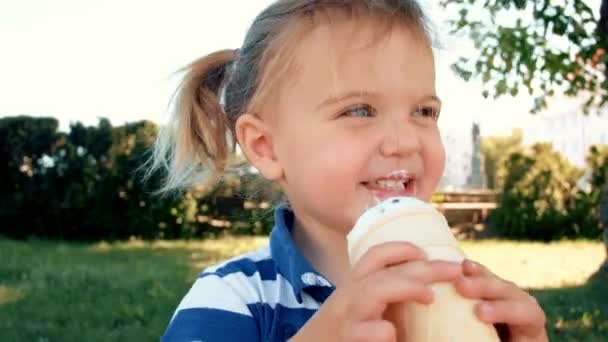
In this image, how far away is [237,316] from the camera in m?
1.72

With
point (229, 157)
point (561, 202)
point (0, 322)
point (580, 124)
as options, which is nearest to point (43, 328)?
point (0, 322)

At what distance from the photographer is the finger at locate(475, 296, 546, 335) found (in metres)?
1.14

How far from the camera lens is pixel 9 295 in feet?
20.2

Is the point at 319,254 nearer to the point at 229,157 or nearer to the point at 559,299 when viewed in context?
the point at 229,157

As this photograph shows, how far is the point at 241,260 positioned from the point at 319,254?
210 mm

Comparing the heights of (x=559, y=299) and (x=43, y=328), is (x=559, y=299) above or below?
below

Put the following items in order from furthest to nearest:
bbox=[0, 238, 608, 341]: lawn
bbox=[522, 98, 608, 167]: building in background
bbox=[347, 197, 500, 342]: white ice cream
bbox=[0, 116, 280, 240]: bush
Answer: bbox=[522, 98, 608, 167]: building in background < bbox=[0, 116, 280, 240]: bush < bbox=[0, 238, 608, 341]: lawn < bbox=[347, 197, 500, 342]: white ice cream

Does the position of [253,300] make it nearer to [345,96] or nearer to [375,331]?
[345,96]

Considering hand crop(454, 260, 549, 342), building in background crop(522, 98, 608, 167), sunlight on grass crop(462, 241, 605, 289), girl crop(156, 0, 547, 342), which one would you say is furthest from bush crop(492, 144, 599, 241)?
hand crop(454, 260, 549, 342)

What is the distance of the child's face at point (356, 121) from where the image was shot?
1685 millimetres

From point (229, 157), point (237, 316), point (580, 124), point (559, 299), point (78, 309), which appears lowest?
point (580, 124)

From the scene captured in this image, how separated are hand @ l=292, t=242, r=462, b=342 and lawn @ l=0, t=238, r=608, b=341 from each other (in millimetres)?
3809

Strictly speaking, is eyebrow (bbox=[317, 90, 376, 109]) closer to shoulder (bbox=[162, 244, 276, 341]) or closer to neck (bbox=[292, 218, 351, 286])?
neck (bbox=[292, 218, 351, 286])

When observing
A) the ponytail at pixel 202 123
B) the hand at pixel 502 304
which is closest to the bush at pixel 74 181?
the ponytail at pixel 202 123
